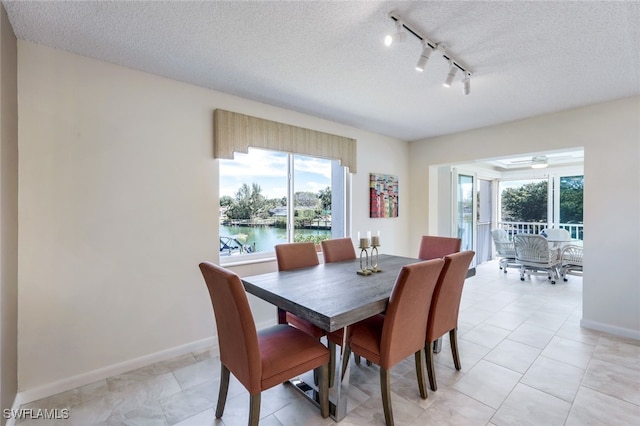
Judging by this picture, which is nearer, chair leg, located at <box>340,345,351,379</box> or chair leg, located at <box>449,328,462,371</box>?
chair leg, located at <box>340,345,351,379</box>

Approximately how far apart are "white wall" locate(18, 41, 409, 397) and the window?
32cm

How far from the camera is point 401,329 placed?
1.78 metres

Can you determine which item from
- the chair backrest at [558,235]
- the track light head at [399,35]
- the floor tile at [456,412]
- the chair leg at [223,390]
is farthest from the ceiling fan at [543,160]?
the chair leg at [223,390]

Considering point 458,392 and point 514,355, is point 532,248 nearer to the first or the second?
point 514,355

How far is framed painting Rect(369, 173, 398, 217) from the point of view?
432cm

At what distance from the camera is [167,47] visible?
2.06 meters

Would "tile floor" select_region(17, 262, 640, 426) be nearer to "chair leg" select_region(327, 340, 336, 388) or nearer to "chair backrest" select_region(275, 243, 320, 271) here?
"chair leg" select_region(327, 340, 336, 388)

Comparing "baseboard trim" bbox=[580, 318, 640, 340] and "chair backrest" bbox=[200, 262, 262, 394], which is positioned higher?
"chair backrest" bbox=[200, 262, 262, 394]

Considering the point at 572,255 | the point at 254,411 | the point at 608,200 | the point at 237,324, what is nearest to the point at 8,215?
the point at 237,324

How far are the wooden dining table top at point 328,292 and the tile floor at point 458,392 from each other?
2.40 ft

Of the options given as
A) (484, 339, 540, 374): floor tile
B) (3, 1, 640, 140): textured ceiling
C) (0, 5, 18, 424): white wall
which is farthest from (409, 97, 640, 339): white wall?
(0, 5, 18, 424): white wall

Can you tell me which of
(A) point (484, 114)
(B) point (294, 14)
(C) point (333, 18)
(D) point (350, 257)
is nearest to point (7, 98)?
(B) point (294, 14)

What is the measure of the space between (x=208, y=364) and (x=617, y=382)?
10.5ft

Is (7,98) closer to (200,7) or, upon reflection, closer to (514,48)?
(200,7)
